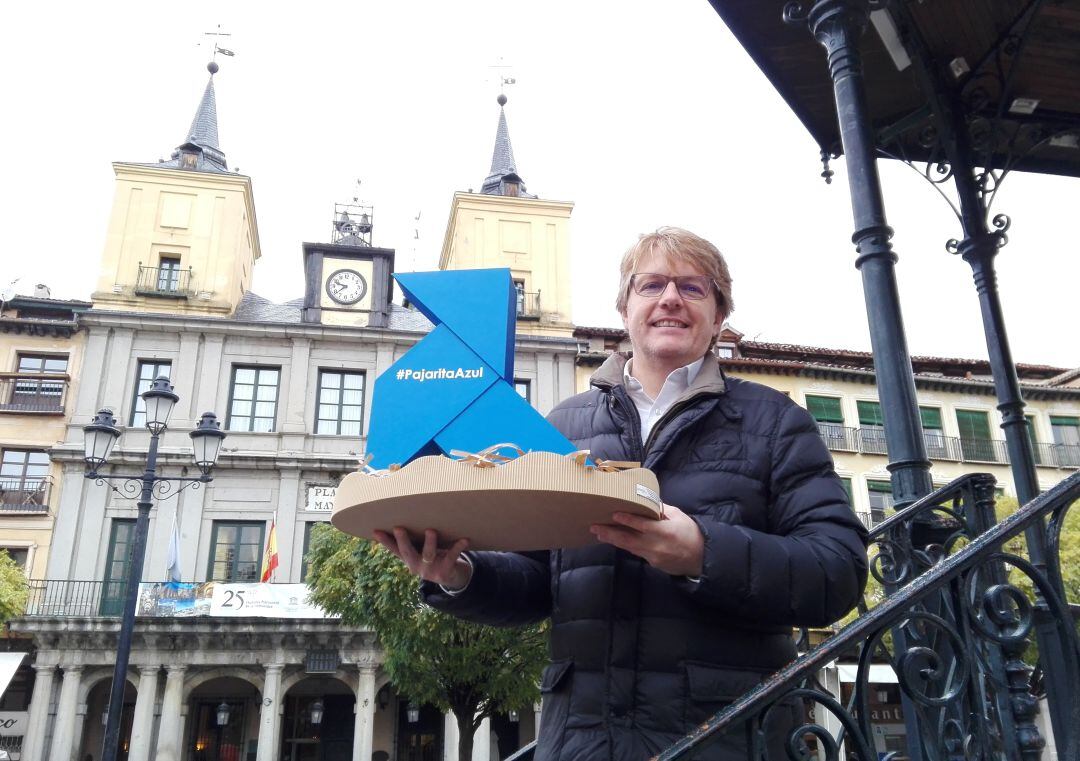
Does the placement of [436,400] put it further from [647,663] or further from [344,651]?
[344,651]

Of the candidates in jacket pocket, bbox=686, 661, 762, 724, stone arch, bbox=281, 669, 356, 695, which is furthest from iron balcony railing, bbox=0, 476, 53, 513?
jacket pocket, bbox=686, 661, 762, 724

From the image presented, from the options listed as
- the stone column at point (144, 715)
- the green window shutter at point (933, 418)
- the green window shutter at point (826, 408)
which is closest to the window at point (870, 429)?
the green window shutter at point (826, 408)

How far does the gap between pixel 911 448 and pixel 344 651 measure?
67.0ft

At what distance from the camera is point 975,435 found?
28.4 m

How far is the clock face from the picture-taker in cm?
2552

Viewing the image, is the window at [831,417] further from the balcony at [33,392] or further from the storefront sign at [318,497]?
the balcony at [33,392]

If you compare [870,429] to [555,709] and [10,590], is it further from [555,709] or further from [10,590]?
[555,709]

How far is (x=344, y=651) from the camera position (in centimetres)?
2156

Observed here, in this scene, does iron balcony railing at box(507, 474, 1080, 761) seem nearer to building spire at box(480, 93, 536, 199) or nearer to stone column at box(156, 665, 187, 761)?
stone column at box(156, 665, 187, 761)

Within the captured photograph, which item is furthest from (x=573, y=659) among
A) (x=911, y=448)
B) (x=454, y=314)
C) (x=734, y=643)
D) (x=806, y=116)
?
(x=806, y=116)

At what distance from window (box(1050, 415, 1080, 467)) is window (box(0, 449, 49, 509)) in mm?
30940

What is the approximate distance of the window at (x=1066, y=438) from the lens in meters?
28.3

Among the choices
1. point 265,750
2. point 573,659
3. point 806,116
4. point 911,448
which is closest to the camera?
point 573,659

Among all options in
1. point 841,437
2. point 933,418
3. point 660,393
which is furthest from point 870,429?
point 660,393
